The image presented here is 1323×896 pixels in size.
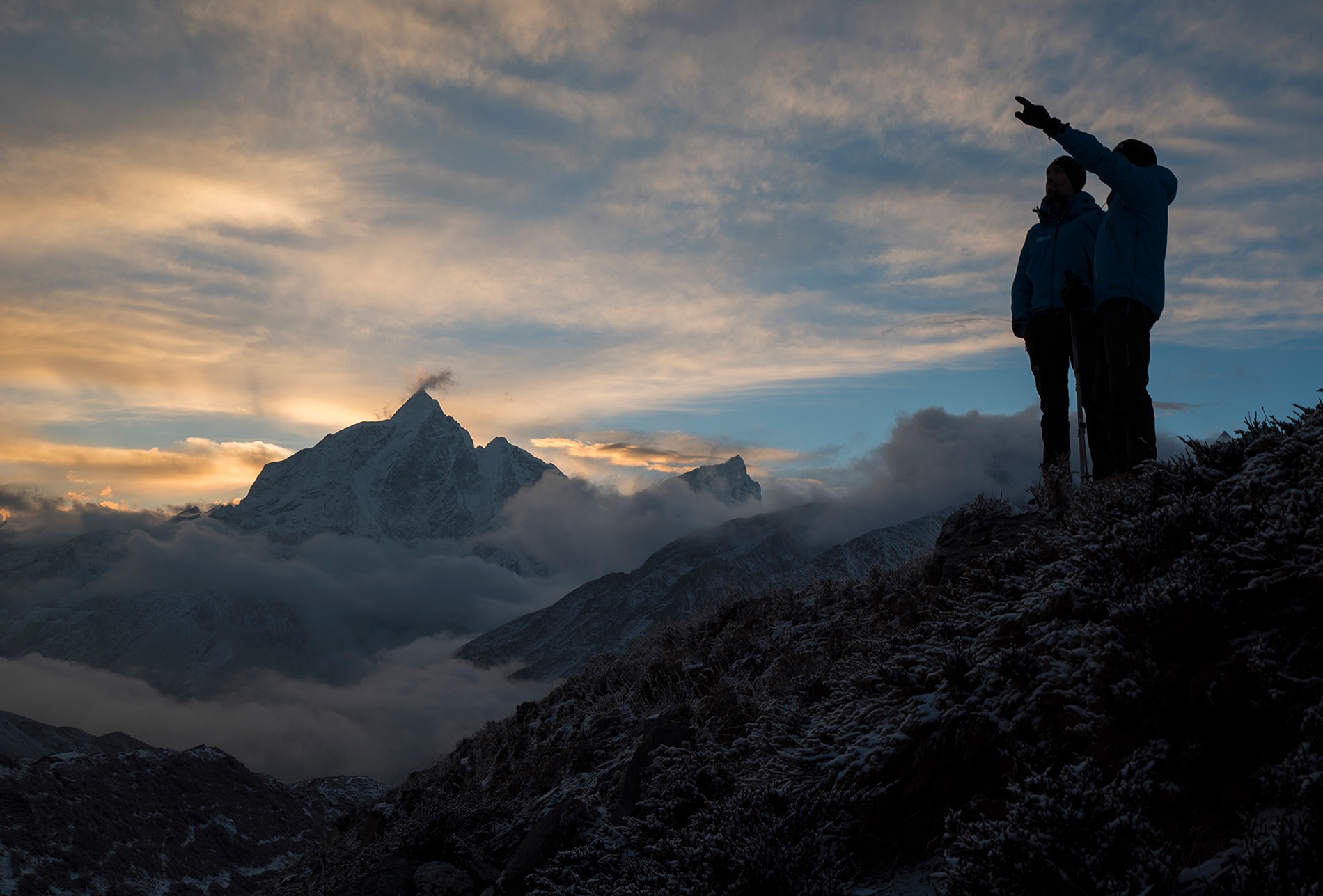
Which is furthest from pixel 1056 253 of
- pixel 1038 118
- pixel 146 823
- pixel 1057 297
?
pixel 146 823

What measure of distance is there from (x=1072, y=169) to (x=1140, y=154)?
1.16m

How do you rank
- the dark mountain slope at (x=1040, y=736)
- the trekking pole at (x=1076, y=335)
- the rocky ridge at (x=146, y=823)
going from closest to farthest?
the dark mountain slope at (x=1040, y=736) < the trekking pole at (x=1076, y=335) < the rocky ridge at (x=146, y=823)

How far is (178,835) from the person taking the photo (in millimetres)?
134500

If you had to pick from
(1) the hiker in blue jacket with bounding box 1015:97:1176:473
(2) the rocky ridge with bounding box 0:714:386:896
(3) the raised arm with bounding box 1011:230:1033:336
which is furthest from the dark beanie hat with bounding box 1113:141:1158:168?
(2) the rocky ridge with bounding box 0:714:386:896

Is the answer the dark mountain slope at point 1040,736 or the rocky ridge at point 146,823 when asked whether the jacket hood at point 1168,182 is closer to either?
the dark mountain slope at point 1040,736

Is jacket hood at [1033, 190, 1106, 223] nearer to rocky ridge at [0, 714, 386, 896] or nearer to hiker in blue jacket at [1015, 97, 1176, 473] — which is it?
hiker in blue jacket at [1015, 97, 1176, 473]

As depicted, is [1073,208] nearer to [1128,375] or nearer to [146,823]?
[1128,375]

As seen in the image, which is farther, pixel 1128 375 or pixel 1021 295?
pixel 1021 295

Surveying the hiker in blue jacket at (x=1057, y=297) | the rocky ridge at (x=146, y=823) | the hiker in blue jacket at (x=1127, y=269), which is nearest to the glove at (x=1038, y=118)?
the hiker in blue jacket at (x=1127, y=269)

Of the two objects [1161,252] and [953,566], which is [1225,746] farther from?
[1161,252]

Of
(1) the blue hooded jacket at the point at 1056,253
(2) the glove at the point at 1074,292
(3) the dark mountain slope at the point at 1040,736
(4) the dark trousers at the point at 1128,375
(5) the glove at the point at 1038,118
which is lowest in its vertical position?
(3) the dark mountain slope at the point at 1040,736

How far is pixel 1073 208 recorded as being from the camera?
8.76 m

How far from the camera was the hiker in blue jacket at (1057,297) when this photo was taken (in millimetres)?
8492

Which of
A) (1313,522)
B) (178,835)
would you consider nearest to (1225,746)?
(1313,522)
